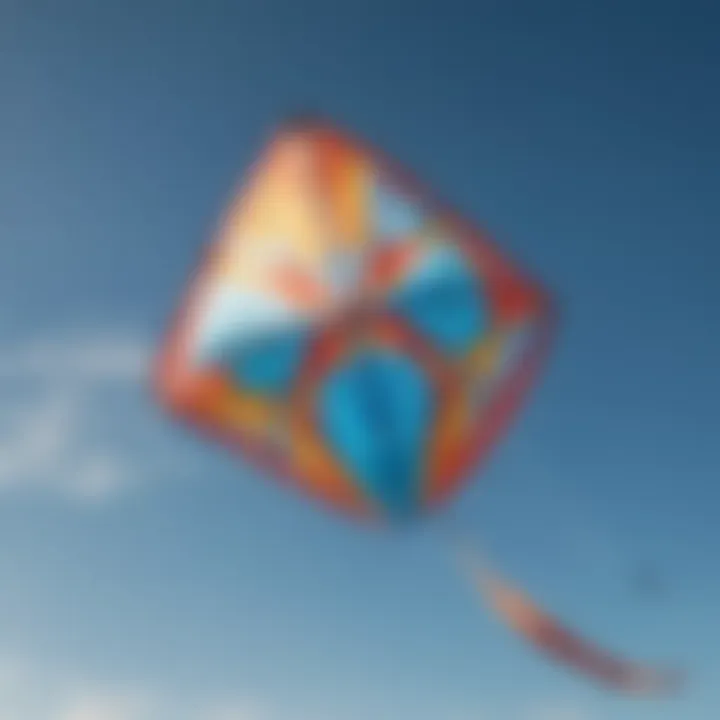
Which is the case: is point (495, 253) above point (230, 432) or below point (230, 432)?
above

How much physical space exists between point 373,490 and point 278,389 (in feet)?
10.2

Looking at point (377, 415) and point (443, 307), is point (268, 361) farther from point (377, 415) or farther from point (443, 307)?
point (443, 307)

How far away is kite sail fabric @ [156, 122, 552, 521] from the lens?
19594 millimetres

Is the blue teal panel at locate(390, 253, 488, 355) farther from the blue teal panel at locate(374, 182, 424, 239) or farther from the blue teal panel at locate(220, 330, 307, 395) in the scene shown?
the blue teal panel at locate(220, 330, 307, 395)

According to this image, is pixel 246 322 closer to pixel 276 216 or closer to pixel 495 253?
pixel 276 216

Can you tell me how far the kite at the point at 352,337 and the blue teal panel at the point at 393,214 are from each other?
0.09 ft

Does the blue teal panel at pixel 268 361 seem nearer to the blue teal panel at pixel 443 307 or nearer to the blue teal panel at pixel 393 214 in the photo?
the blue teal panel at pixel 443 307

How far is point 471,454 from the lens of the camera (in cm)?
1920

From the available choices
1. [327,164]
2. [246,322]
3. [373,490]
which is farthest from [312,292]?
[373,490]

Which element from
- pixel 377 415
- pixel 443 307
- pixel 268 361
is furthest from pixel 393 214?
pixel 377 415

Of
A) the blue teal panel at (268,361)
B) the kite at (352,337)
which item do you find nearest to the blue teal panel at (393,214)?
the kite at (352,337)

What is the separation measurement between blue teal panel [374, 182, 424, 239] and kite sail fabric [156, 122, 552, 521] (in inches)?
1.3

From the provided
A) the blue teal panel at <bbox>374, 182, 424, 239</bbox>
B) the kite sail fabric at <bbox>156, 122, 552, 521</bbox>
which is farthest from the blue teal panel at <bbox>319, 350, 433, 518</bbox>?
the blue teal panel at <bbox>374, 182, 424, 239</bbox>

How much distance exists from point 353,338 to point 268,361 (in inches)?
74.9
